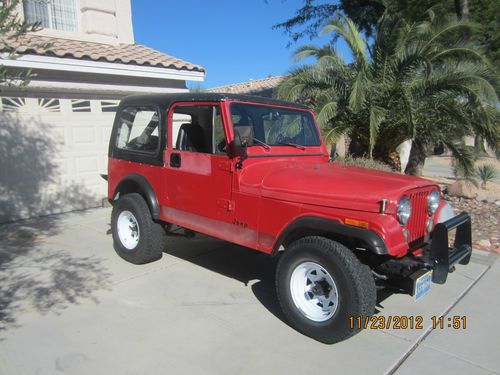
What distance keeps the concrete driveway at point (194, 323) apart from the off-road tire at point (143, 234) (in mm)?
137

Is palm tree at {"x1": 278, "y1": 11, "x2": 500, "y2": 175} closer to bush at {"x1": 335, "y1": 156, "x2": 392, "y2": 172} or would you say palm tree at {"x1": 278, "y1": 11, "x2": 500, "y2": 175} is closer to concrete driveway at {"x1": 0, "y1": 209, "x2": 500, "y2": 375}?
bush at {"x1": 335, "y1": 156, "x2": 392, "y2": 172}

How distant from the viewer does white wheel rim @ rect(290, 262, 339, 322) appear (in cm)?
329

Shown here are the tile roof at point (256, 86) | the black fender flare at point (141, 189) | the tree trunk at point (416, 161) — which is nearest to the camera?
the black fender flare at point (141, 189)

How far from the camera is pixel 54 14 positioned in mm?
8703

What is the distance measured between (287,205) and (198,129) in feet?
4.64

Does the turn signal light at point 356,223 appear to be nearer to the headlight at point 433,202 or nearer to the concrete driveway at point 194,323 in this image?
the headlight at point 433,202

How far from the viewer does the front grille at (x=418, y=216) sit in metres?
3.32

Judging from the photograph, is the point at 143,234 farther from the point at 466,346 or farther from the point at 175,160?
the point at 466,346

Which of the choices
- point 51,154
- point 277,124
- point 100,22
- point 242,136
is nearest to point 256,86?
point 100,22

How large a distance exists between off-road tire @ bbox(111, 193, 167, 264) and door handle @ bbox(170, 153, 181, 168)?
2.54ft

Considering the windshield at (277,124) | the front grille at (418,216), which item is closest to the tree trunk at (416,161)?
the windshield at (277,124)

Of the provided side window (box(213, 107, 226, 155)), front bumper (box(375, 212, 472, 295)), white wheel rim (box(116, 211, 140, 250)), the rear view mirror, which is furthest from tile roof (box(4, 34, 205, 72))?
front bumper (box(375, 212, 472, 295))

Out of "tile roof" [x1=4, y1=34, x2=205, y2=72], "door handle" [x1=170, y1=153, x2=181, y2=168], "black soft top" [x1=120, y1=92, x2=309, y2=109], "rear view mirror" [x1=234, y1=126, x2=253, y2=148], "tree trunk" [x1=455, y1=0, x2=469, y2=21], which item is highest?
"tree trunk" [x1=455, y1=0, x2=469, y2=21]

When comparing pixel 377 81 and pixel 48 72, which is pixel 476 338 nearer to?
pixel 377 81
